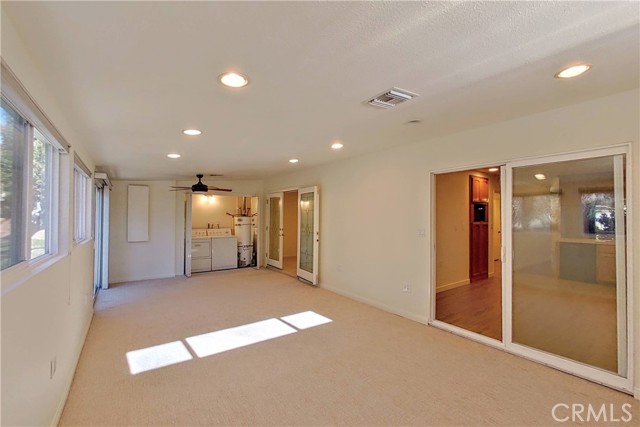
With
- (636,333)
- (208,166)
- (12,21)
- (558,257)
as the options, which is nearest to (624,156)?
(558,257)

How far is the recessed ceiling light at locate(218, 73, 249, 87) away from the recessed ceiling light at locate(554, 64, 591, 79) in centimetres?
204

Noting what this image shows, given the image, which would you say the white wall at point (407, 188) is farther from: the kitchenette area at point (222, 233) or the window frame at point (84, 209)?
the window frame at point (84, 209)

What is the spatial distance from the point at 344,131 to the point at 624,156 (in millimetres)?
2321

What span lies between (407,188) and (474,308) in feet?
6.52

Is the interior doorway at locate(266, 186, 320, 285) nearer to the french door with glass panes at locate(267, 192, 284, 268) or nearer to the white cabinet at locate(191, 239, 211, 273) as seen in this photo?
the french door with glass panes at locate(267, 192, 284, 268)

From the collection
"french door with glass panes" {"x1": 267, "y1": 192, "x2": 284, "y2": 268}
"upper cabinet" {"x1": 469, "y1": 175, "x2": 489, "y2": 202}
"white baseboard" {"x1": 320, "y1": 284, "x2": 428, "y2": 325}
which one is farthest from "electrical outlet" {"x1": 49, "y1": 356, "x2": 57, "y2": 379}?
"upper cabinet" {"x1": 469, "y1": 175, "x2": 489, "y2": 202}

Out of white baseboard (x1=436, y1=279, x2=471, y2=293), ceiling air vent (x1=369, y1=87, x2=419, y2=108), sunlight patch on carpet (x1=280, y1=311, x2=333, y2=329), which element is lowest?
sunlight patch on carpet (x1=280, y1=311, x2=333, y2=329)

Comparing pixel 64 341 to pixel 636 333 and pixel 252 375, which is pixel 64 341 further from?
pixel 636 333

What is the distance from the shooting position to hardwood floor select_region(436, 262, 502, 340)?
3652 mm

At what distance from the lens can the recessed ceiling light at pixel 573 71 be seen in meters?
1.92

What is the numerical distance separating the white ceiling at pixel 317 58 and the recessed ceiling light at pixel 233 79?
55 millimetres

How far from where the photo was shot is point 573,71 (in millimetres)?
1978

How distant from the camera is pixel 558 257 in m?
2.80

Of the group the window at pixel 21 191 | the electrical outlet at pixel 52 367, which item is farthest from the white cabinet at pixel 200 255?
the electrical outlet at pixel 52 367
